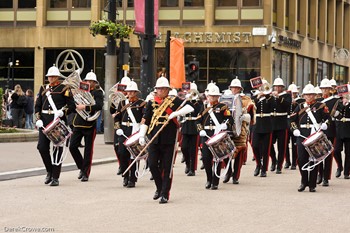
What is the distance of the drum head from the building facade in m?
32.0

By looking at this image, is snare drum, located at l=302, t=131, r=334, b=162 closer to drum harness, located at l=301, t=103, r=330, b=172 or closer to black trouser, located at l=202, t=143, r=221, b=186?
drum harness, located at l=301, t=103, r=330, b=172

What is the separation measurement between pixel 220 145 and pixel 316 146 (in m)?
1.62

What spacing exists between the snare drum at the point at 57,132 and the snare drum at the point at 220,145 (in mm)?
2515

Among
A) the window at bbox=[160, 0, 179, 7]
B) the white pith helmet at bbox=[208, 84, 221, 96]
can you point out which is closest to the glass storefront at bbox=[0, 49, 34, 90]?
the window at bbox=[160, 0, 179, 7]

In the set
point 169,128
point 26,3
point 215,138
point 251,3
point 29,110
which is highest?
point 26,3

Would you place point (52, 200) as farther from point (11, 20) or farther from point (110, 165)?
point (11, 20)

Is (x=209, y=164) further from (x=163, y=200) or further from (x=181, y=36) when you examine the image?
(x=181, y=36)

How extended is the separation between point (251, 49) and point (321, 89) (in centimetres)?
2982

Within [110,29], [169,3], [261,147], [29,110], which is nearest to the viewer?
[261,147]

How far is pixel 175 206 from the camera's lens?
13.2m

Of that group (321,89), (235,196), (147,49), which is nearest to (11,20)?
(147,49)

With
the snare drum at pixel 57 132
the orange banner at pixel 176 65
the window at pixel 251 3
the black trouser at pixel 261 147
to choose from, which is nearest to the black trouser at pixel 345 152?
the black trouser at pixel 261 147

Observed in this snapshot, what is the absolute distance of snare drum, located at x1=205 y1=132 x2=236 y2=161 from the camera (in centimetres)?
1582

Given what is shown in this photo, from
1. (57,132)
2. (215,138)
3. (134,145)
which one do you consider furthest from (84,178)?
(215,138)
